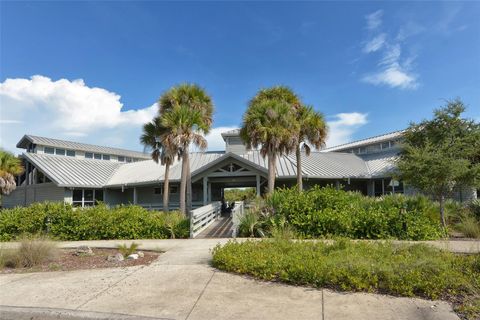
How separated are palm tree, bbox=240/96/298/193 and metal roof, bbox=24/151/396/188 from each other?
11.0 feet

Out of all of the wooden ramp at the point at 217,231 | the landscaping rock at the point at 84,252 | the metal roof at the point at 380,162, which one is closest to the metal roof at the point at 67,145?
the wooden ramp at the point at 217,231

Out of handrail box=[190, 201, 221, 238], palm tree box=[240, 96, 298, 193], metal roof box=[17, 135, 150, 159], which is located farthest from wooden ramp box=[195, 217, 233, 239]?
metal roof box=[17, 135, 150, 159]

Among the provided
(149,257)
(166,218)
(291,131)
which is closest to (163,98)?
(291,131)

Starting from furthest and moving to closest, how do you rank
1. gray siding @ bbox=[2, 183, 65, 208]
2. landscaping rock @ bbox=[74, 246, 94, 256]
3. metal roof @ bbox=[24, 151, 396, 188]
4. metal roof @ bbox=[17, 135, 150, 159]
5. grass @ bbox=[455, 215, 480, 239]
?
1. metal roof @ bbox=[17, 135, 150, 159]
2. gray siding @ bbox=[2, 183, 65, 208]
3. metal roof @ bbox=[24, 151, 396, 188]
4. grass @ bbox=[455, 215, 480, 239]
5. landscaping rock @ bbox=[74, 246, 94, 256]

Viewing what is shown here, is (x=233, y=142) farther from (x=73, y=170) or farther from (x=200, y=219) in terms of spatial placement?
(x=200, y=219)

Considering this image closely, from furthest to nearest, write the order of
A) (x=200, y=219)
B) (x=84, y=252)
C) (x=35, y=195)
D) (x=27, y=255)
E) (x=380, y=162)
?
(x=35, y=195)
(x=380, y=162)
(x=200, y=219)
(x=84, y=252)
(x=27, y=255)

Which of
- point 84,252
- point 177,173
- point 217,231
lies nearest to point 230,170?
point 177,173

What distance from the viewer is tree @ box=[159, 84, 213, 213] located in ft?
64.2

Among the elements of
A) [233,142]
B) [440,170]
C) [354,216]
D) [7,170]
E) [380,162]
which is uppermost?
[233,142]

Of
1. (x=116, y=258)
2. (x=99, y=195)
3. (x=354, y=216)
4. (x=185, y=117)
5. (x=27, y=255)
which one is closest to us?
(x=27, y=255)

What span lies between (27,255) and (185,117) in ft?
39.2

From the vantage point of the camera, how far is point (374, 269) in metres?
6.36

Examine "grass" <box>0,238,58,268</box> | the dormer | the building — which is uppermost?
the dormer

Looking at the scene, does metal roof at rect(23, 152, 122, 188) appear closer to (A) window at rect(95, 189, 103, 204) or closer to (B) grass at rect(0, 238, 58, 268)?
(A) window at rect(95, 189, 103, 204)
